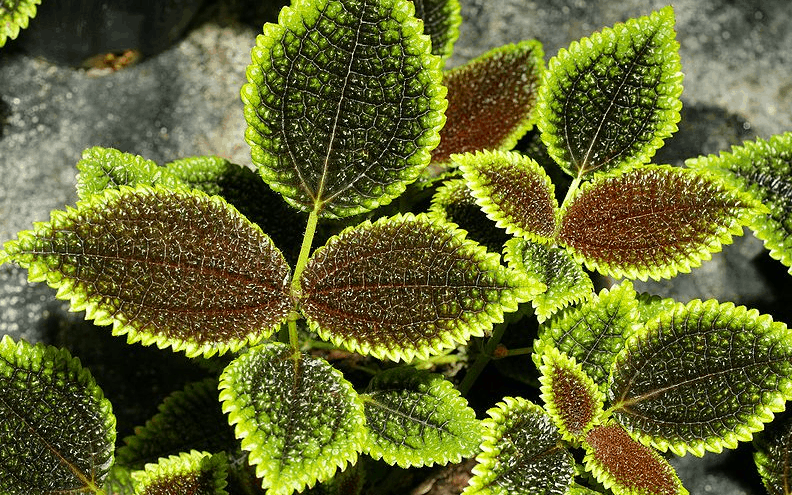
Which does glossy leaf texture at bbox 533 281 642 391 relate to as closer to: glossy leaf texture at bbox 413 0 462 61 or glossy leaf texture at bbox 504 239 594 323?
glossy leaf texture at bbox 504 239 594 323

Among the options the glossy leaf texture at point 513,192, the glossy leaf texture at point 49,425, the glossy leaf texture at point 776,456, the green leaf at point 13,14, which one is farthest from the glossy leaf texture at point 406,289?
the green leaf at point 13,14

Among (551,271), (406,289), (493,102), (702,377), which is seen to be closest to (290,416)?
(406,289)

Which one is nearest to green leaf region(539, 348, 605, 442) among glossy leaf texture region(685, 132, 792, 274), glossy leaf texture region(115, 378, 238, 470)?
glossy leaf texture region(685, 132, 792, 274)

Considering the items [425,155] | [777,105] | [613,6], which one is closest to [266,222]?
[425,155]

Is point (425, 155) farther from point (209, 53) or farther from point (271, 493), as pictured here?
point (209, 53)

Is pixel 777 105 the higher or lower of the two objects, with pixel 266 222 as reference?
higher

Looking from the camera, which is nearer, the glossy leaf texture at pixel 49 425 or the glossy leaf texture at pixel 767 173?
the glossy leaf texture at pixel 49 425

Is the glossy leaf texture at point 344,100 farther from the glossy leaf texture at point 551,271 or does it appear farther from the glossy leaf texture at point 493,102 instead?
the glossy leaf texture at point 493,102
